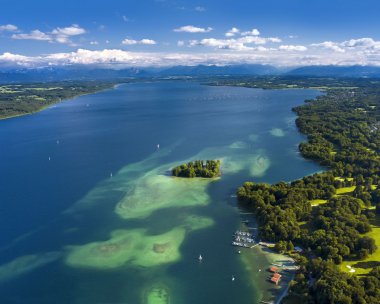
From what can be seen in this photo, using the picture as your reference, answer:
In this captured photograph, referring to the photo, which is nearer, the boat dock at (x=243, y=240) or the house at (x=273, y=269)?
the house at (x=273, y=269)

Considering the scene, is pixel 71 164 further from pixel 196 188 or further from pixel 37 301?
pixel 37 301

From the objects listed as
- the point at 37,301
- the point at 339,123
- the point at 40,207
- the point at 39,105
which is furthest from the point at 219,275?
the point at 39,105

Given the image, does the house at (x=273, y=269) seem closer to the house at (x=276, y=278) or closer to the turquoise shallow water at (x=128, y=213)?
the house at (x=276, y=278)

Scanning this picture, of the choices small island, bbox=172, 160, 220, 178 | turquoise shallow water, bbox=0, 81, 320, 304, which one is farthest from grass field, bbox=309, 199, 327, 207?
small island, bbox=172, 160, 220, 178

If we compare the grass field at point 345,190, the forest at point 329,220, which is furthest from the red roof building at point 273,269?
the grass field at point 345,190

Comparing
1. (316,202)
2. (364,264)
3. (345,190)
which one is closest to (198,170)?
(316,202)

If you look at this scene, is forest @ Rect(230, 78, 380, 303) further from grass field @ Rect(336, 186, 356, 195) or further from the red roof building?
the red roof building

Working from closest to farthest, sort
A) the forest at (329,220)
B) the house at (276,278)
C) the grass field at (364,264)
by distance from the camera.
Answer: the forest at (329,220) < the house at (276,278) < the grass field at (364,264)

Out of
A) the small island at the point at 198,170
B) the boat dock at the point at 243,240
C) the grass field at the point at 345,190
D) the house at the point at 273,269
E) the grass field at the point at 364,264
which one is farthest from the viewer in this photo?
the small island at the point at 198,170

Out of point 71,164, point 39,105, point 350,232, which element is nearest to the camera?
point 350,232
